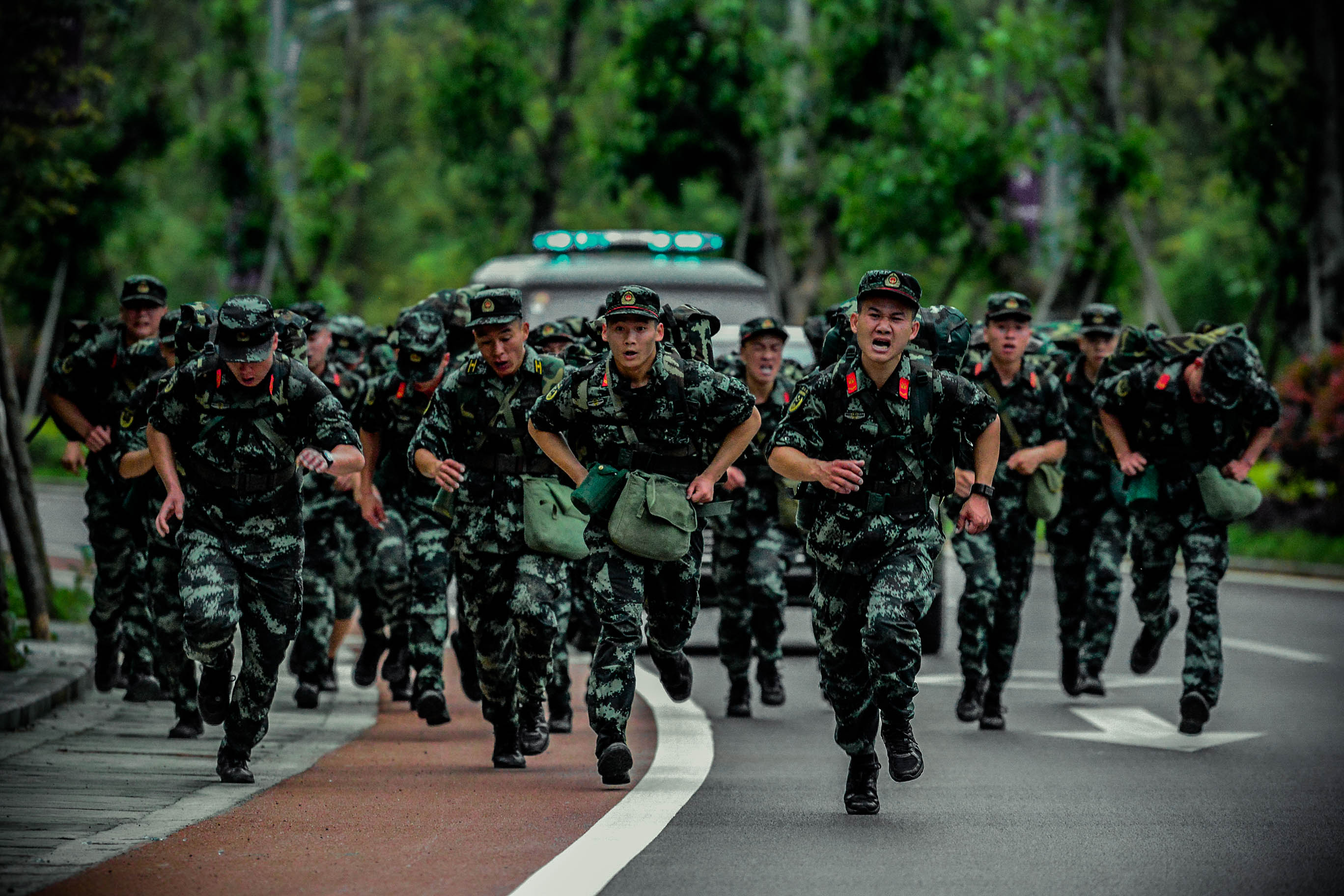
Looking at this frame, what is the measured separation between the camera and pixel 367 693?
1270cm

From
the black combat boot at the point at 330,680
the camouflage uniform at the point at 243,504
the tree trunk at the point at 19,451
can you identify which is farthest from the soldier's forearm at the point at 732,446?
the tree trunk at the point at 19,451

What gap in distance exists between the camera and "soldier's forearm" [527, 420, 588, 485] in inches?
354

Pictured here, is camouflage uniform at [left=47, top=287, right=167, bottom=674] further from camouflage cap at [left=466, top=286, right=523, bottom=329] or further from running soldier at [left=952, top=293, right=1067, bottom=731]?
running soldier at [left=952, top=293, right=1067, bottom=731]

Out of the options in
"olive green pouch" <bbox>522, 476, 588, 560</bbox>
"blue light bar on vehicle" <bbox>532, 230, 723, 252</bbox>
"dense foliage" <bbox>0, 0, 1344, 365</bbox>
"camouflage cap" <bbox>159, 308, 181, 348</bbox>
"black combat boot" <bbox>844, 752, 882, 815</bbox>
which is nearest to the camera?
"black combat boot" <bbox>844, 752, 882, 815</bbox>

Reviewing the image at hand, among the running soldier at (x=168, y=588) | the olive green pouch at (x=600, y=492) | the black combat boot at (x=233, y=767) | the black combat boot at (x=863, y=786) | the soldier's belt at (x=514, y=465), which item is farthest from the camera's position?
the running soldier at (x=168, y=588)

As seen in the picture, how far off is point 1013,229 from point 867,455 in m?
19.8

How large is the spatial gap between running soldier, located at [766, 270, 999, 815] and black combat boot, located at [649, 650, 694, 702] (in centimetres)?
132

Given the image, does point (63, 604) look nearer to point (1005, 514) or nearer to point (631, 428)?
point (1005, 514)

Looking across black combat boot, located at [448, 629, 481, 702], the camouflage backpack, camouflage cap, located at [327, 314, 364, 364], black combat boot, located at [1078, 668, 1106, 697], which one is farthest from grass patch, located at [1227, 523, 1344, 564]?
the camouflage backpack

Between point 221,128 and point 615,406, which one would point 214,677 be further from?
point 221,128

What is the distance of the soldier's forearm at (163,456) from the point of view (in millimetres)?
8797

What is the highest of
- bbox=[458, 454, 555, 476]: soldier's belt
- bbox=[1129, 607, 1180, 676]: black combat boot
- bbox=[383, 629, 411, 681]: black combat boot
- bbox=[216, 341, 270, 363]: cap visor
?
bbox=[216, 341, 270, 363]: cap visor

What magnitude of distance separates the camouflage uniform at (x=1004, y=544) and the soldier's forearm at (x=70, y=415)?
4.63m

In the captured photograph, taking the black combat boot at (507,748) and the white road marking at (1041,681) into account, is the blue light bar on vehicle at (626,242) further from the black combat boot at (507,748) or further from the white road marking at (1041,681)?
the black combat boot at (507,748)
